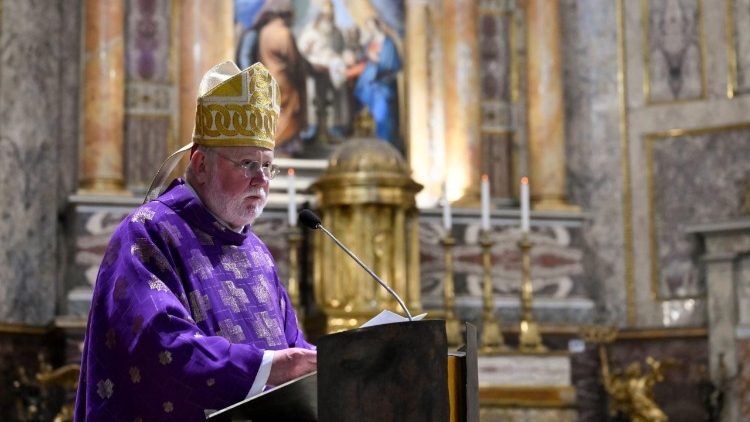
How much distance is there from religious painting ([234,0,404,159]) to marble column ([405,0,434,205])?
0.29ft

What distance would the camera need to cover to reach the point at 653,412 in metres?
8.51

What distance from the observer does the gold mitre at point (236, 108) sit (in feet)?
12.5

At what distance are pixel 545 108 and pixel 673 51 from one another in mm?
1091

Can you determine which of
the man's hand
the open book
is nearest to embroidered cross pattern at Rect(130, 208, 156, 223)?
the man's hand

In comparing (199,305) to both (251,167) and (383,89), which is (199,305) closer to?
(251,167)

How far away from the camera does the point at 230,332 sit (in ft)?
12.1

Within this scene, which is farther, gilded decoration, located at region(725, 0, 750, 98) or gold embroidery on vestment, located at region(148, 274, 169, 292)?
gilded decoration, located at region(725, 0, 750, 98)

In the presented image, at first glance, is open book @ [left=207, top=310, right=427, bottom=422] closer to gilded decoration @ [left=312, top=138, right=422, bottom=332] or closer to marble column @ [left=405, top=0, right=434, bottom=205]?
gilded decoration @ [left=312, top=138, right=422, bottom=332]

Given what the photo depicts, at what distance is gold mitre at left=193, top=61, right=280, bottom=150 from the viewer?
3811mm

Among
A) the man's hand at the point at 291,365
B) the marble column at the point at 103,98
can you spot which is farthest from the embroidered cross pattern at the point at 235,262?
the marble column at the point at 103,98

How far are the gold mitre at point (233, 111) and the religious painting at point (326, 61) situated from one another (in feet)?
19.2

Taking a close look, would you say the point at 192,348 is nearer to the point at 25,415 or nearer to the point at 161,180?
the point at 161,180

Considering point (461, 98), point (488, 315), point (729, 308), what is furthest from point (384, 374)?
point (461, 98)

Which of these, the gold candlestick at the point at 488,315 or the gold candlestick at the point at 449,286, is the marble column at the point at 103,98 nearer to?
the gold candlestick at the point at 449,286
